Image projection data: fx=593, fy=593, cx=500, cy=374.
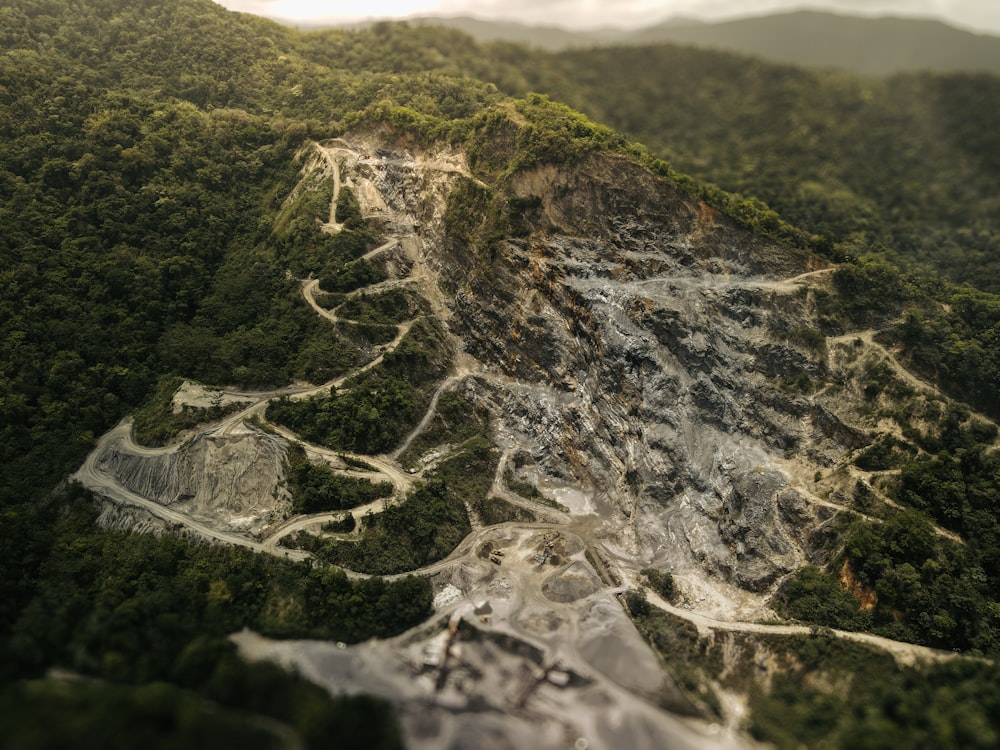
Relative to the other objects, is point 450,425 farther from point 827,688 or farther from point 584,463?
point 827,688

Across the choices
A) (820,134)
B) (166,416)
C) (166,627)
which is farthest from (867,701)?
(820,134)

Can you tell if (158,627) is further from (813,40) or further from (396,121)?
(813,40)

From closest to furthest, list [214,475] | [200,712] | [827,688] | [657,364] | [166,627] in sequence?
[200,712] → [166,627] → [827,688] → [214,475] → [657,364]

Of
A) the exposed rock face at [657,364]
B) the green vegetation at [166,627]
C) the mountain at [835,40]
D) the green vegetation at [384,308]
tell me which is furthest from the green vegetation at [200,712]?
the mountain at [835,40]

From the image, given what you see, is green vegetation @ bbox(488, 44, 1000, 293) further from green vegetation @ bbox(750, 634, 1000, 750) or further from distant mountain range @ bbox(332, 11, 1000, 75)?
green vegetation @ bbox(750, 634, 1000, 750)

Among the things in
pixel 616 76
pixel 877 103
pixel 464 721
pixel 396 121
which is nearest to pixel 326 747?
pixel 464 721

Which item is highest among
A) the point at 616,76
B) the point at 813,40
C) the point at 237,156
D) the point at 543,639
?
the point at 813,40
